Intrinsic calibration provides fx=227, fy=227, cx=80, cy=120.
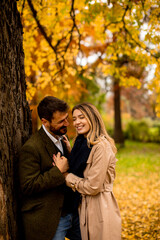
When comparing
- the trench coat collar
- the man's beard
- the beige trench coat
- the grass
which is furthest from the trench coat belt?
the grass

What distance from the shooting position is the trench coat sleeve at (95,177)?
7.25ft

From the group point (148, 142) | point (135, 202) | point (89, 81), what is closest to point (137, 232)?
point (135, 202)

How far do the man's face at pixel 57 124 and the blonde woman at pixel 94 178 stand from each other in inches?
6.5

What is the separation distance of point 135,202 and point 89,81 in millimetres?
7466

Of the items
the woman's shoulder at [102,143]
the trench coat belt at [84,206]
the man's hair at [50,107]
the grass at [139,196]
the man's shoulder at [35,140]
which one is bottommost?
the grass at [139,196]

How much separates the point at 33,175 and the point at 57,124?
580 mm

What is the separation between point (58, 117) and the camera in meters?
2.38

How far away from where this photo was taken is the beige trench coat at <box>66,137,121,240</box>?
2230 mm

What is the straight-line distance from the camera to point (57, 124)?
7.83 ft

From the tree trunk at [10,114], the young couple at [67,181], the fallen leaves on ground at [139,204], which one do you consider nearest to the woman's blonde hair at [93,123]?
the young couple at [67,181]

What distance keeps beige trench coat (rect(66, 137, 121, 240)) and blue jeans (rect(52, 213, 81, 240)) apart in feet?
0.51

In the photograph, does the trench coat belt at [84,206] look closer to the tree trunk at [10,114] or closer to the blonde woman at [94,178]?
the blonde woman at [94,178]

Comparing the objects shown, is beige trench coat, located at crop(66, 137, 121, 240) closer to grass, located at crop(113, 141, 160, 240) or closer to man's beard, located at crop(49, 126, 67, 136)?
man's beard, located at crop(49, 126, 67, 136)

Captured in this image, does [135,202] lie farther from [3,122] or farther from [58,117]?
[3,122]
